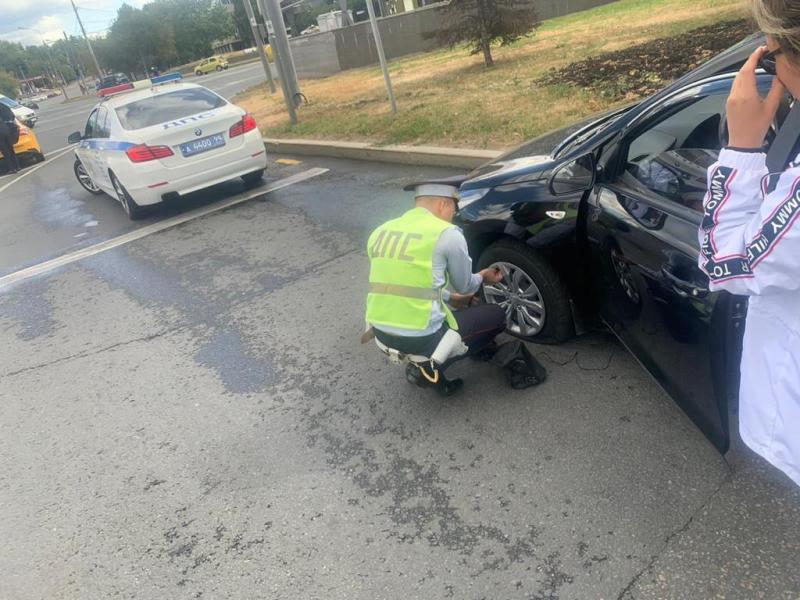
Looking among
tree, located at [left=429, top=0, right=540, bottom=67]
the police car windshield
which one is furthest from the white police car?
tree, located at [left=429, top=0, right=540, bottom=67]

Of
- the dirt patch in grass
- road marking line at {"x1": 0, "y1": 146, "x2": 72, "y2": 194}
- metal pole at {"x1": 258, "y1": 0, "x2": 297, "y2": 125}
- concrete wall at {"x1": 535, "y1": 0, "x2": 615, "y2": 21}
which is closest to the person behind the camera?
the dirt patch in grass

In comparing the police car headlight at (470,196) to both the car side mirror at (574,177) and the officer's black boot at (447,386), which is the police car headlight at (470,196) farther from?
the officer's black boot at (447,386)

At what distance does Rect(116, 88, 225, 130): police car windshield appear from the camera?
820 centimetres

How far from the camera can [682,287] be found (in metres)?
2.43

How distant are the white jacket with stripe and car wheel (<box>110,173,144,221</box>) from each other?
8.11 metres

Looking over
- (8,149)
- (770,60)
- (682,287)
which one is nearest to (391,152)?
(682,287)

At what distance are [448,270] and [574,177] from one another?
0.84 meters

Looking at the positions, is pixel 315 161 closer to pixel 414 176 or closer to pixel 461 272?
pixel 414 176

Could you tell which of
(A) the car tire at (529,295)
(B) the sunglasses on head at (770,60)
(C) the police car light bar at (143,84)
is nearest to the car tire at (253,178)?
(C) the police car light bar at (143,84)

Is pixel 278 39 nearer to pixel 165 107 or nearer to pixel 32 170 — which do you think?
pixel 165 107

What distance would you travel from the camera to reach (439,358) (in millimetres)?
3285

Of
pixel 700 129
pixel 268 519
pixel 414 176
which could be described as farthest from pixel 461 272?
pixel 414 176

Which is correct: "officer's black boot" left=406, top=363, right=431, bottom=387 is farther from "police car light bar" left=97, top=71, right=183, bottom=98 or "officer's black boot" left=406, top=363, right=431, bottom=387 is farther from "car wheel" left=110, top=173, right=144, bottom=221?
"police car light bar" left=97, top=71, right=183, bottom=98

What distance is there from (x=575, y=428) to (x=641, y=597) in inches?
39.0
